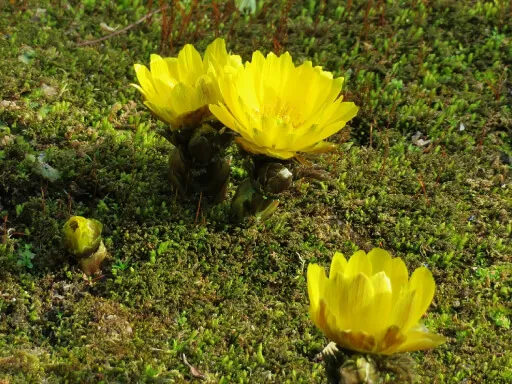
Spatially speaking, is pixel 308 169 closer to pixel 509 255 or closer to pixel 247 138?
pixel 247 138

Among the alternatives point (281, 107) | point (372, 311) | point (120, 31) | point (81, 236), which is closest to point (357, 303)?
point (372, 311)

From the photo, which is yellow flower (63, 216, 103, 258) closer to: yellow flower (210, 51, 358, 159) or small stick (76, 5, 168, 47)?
yellow flower (210, 51, 358, 159)

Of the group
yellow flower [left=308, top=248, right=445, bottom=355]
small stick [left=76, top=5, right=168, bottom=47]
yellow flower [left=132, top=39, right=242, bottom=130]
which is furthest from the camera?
small stick [left=76, top=5, right=168, bottom=47]

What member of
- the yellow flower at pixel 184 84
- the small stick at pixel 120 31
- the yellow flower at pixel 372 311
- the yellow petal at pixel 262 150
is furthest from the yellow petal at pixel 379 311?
the small stick at pixel 120 31

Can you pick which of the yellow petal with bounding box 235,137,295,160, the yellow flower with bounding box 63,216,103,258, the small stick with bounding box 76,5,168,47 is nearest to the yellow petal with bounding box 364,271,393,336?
the yellow petal with bounding box 235,137,295,160

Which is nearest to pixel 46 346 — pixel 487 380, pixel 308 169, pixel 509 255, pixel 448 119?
pixel 308 169

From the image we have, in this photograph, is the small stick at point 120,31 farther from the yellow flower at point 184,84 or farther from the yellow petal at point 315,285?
the yellow petal at point 315,285

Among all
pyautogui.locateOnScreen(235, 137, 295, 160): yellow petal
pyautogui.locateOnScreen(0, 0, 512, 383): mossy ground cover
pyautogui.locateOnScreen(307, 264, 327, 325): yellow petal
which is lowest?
pyautogui.locateOnScreen(0, 0, 512, 383): mossy ground cover
